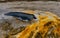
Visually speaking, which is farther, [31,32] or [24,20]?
[24,20]

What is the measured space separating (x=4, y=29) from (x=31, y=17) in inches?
7.1

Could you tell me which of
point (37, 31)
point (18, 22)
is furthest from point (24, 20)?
point (37, 31)

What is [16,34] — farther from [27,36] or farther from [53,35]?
[53,35]

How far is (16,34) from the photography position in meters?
0.91

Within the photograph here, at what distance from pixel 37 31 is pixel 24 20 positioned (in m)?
0.15

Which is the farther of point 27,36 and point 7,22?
point 7,22

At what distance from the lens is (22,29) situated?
0.92m

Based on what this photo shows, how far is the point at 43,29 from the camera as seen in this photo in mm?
896

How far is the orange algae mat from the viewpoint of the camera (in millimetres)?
880

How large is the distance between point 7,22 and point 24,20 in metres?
0.10

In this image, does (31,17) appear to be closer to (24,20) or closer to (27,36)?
(24,20)

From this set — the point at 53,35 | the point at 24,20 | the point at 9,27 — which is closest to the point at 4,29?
the point at 9,27

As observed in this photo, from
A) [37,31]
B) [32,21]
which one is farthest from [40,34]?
[32,21]

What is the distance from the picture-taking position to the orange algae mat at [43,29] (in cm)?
88
